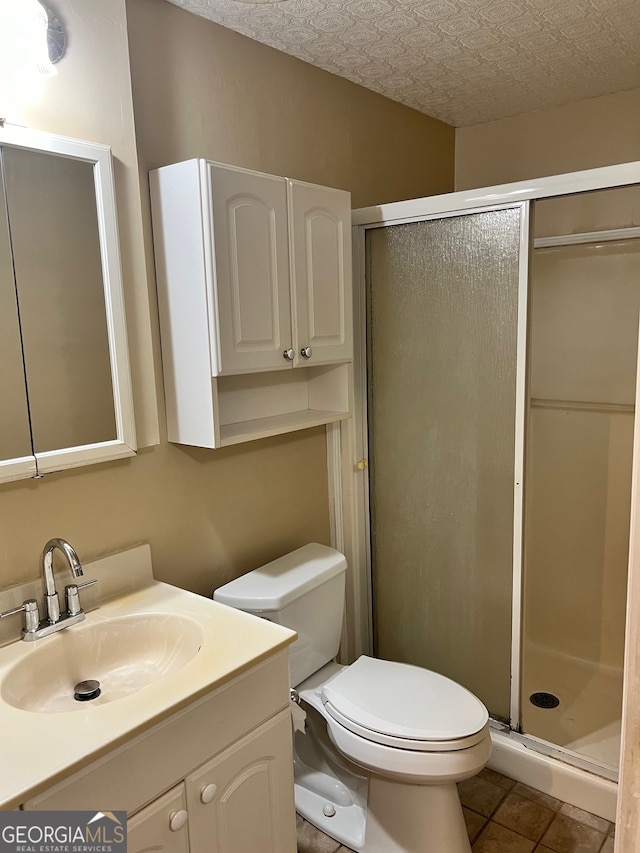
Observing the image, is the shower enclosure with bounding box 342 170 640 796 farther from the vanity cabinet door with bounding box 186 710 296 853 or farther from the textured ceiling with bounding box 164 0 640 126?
the vanity cabinet door with bounding box 186 710 296 853

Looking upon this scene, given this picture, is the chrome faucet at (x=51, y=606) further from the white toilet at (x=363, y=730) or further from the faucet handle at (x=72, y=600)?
the white toilet at (x=363, y=730)

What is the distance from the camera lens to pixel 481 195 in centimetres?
185

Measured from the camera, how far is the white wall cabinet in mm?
1547

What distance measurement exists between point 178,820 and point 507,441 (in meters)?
1.32

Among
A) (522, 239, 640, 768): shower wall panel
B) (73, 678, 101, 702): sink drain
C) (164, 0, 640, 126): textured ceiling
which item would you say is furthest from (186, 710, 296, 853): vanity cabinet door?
(164, 0, 640, 126): textured ceiling

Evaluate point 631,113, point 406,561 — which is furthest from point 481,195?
point 406,561

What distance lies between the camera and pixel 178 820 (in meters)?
1.19

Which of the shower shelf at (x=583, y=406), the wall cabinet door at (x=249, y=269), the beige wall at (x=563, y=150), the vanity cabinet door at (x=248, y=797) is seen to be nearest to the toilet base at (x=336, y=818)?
the vanity cabinet door at (x=248, y=797)

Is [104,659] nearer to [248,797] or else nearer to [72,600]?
[72,600]

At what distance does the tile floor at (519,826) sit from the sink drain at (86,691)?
88cm

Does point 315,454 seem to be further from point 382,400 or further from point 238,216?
point 238,216

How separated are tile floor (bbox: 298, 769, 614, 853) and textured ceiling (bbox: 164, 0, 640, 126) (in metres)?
2.29

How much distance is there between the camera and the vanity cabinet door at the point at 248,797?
1.25m

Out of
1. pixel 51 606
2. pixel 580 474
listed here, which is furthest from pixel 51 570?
pixel 580 474
